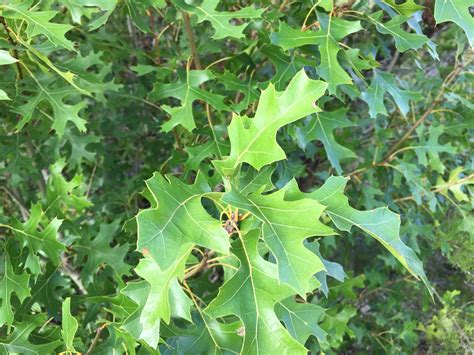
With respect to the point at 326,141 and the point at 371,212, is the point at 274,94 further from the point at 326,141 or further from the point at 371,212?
the point at 326,141

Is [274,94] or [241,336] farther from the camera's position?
[241,336]

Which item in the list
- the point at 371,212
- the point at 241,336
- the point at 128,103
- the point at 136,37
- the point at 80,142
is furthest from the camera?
the point at 136,37

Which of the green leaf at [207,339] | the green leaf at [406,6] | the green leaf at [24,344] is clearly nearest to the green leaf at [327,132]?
the green leaf at [406,6]

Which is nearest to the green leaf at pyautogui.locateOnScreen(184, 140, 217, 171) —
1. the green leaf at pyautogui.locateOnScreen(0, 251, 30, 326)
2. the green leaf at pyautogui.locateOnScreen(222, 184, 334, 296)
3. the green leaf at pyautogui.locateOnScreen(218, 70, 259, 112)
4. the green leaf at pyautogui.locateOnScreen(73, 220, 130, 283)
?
the green leaf at pyautogui.locateOnScreen(218, 70, 259, 112)

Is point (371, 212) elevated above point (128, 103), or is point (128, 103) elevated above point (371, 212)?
point (371, 212)

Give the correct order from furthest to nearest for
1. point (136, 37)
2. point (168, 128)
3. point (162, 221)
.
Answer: point (136, 37)
point (168, 128)
point (162, 221)

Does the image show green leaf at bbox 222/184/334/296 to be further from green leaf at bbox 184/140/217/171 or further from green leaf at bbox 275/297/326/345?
green leaf at bbox 184/140/217/171

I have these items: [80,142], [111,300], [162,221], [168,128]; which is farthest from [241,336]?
[80,142]

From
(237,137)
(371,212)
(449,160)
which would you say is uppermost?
(237,137)

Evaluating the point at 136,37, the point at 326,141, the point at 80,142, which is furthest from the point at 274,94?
the point at 136,37
